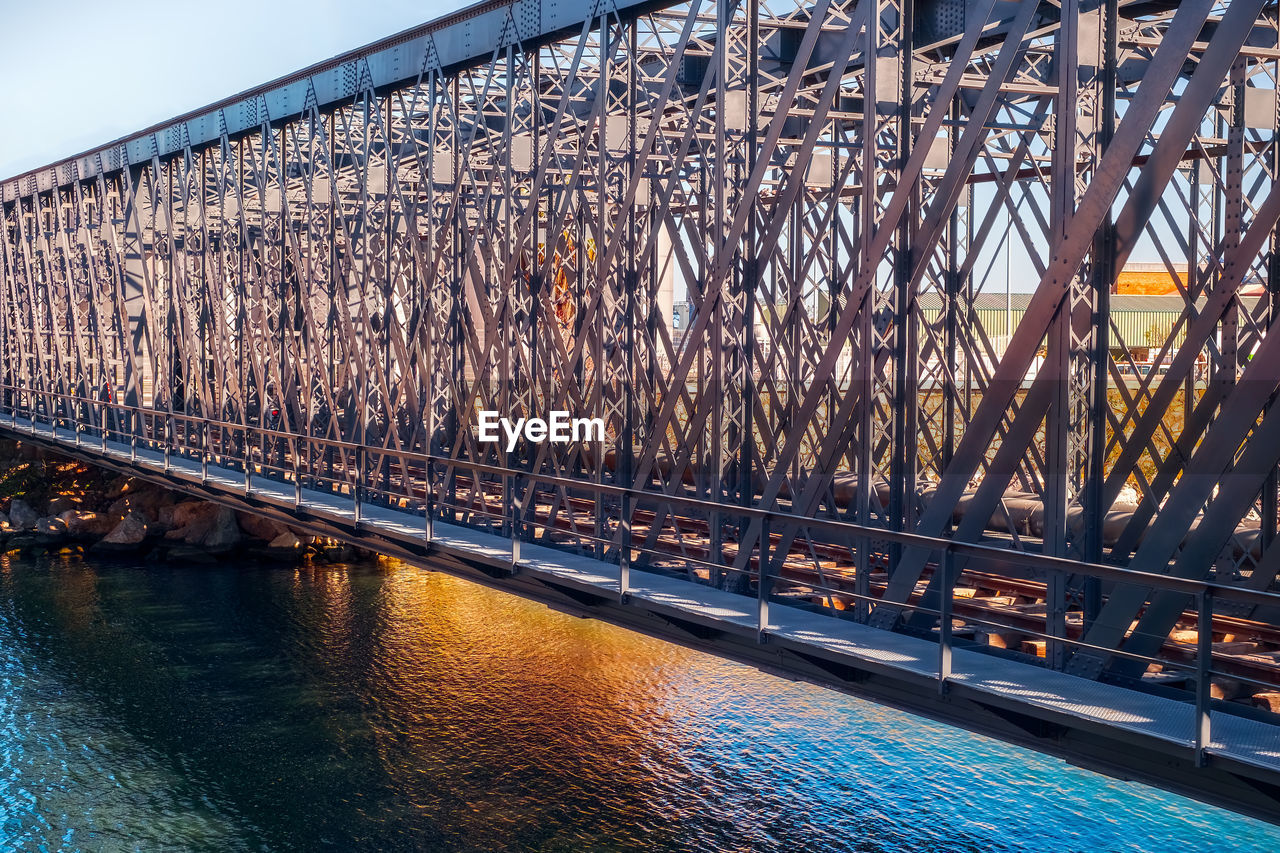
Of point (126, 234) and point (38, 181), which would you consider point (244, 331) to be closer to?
point (126, 234)

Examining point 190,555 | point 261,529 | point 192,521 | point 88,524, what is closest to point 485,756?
point 190,555

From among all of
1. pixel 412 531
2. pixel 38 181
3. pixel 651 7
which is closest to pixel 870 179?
pixel 651 7

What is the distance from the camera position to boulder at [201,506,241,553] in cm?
3130

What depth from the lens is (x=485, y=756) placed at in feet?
55.2

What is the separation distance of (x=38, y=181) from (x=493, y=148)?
24462 mm

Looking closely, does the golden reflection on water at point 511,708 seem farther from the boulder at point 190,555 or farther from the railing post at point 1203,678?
the railing post at point 1203,678

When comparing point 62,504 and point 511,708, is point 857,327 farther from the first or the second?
point 62,504

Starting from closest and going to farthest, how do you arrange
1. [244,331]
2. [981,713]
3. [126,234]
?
[981,713] → [244,331] → [126,234]

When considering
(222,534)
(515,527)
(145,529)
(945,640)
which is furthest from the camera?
(145,529)

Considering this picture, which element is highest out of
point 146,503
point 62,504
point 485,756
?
point 146,503

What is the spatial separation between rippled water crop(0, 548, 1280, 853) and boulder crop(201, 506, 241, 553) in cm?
708

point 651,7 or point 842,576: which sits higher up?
point 651,7

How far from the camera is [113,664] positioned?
70.4 feet

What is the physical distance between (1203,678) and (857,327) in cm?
1075
